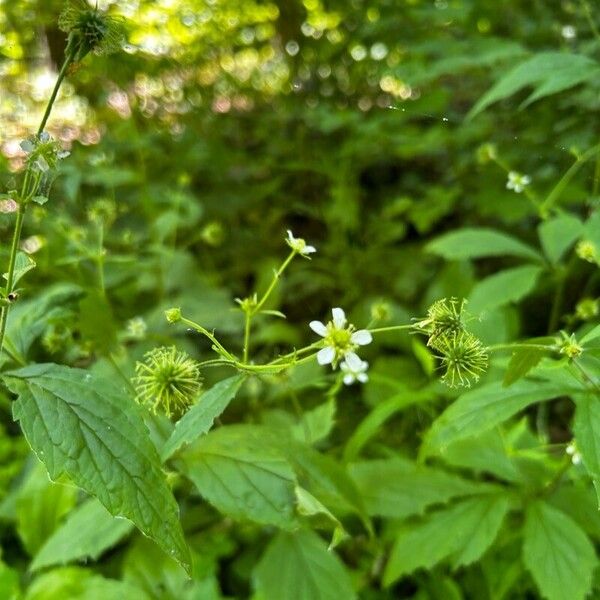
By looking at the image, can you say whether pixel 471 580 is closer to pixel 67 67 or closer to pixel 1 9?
pixel 67 67

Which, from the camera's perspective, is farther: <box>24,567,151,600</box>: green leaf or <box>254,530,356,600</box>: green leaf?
<box>24,567,151,600</box>: green leaf

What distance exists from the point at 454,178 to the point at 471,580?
180cm

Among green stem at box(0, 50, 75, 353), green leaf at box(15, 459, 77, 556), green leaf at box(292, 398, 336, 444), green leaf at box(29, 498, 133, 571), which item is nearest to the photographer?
green stem at box(0, 50, 75, 353)

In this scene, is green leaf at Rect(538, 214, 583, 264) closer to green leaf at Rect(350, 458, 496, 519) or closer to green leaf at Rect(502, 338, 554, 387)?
green leaf at Rect(350, 458, 496, 519)

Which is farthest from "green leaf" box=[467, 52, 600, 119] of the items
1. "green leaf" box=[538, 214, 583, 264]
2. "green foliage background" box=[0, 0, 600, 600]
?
"green leaf" box=[538, 214, 583, 264]

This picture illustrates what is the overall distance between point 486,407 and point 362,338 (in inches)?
11.6

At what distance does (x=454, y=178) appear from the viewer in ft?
9.27

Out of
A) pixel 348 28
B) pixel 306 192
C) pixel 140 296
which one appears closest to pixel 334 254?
pixel 306 192

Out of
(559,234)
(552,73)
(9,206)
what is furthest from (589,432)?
(9,206)

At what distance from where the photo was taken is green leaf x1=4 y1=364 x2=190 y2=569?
781 millimetres

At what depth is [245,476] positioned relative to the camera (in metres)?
0.99

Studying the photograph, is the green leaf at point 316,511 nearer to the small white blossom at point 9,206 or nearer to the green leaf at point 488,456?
the green leaf at point 488,456

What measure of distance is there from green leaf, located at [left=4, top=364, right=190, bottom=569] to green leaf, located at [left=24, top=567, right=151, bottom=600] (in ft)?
1.70

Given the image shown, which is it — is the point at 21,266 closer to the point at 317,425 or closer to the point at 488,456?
the point at 317,425
